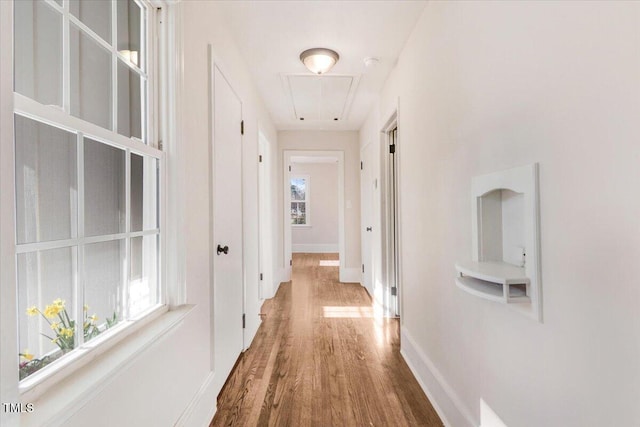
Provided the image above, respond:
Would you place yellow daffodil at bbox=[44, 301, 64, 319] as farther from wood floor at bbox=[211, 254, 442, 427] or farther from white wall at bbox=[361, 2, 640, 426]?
white wall at bbox=[361, 2, 640, 426]

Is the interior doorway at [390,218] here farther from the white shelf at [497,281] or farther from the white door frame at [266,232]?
the white shelf at [497,281]

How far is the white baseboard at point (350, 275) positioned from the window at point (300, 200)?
12.6 ft

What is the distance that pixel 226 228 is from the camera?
217 cm

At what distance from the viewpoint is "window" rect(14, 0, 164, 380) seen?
756 millimetres

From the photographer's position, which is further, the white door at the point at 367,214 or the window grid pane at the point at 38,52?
the white door at the point at 367,214

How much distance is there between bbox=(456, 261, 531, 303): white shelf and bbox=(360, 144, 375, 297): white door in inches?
114

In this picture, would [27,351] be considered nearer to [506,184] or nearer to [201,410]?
[201,410]

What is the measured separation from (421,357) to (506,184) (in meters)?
1.43

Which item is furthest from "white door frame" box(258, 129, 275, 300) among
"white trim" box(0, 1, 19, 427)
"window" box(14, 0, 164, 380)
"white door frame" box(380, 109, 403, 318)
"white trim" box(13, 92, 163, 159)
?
"white trim" box(0, 1, 19, 427)

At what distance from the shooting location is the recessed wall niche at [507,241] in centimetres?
101

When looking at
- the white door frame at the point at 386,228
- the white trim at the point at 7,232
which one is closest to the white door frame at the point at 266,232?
the white door frame at the point at 386,228

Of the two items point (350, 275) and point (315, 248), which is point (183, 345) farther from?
point (315, 248)

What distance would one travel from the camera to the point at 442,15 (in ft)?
5.78

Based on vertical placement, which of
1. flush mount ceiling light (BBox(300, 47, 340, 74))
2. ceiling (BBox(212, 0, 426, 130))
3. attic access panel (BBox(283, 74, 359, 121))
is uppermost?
attic access panel (BBox(283, 74, 359, 121))
